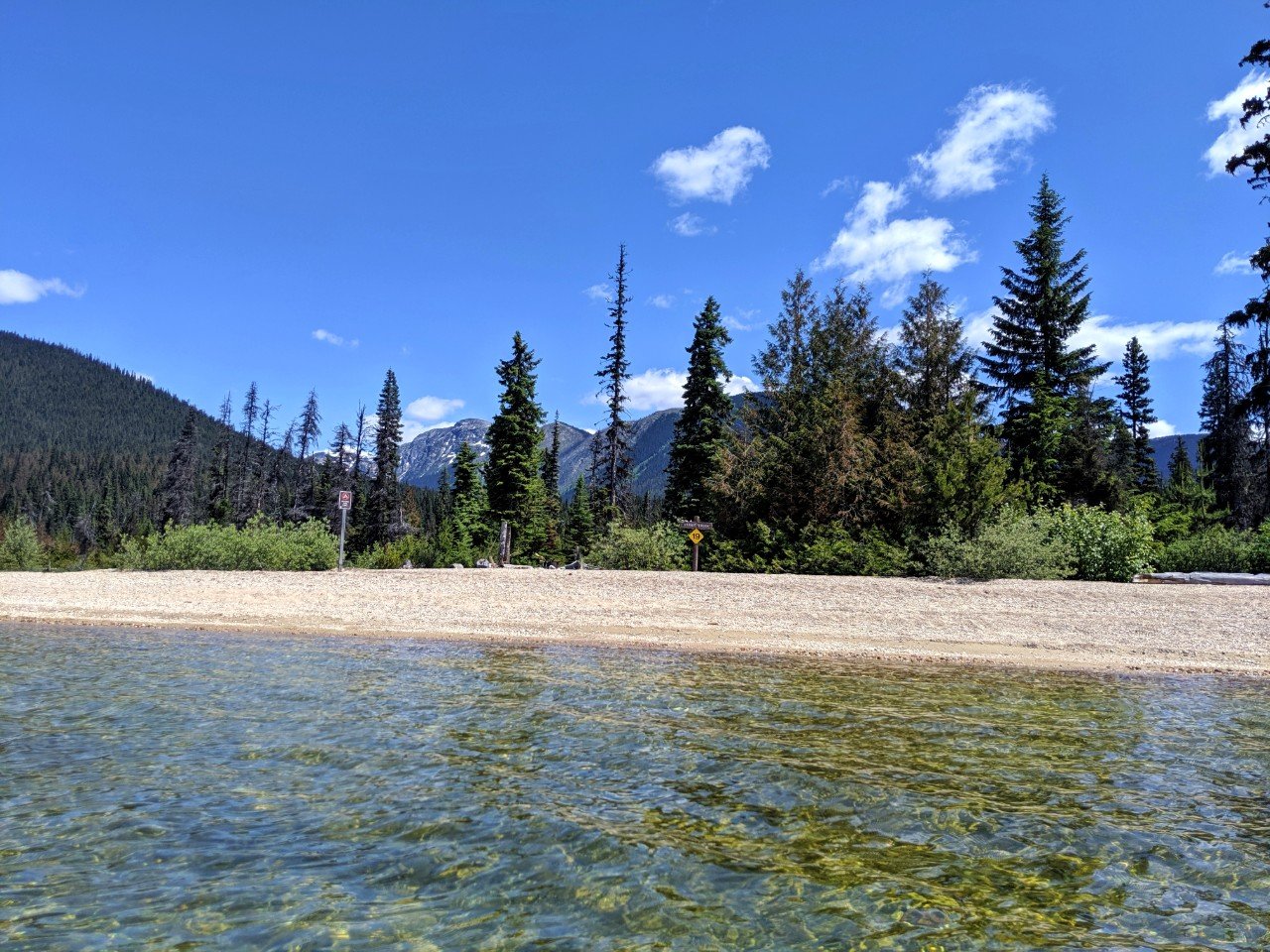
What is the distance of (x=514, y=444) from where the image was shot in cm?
4262

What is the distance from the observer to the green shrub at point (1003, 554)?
69.8 feet

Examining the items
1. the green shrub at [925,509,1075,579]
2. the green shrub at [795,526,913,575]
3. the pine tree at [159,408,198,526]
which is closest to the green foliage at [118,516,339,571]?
the green shrub at [795,526,913,575]

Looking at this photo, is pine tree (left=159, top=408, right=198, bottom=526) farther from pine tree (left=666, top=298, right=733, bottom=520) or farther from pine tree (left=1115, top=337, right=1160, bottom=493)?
pine tree (left=1115, top=337, right=1160, bottom=493)

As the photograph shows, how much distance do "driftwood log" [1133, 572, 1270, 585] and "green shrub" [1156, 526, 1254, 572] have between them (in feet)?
5.42

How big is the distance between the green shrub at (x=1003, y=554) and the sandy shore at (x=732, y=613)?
45.8 inches

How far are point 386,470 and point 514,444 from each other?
28.8 meters

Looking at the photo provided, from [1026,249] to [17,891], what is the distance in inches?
1758

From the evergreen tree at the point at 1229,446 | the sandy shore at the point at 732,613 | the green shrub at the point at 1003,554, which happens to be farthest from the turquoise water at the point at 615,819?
the evergreen tree at the point at 1229,446

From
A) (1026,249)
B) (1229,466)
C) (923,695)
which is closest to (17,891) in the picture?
(923,695)

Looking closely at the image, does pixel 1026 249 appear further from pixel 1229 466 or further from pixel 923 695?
pixel 923 695

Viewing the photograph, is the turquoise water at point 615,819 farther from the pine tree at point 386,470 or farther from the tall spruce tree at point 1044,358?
the pine tree at point 386,470

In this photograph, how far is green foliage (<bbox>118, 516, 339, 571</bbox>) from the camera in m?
26.6

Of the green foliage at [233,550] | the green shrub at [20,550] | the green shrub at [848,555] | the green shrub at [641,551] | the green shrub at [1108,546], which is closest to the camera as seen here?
the green shrub at [1108,546]

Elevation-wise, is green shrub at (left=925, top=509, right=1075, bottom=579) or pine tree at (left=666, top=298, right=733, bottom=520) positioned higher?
pine tree at (left=666, top=298, right=733, bottom=520)
